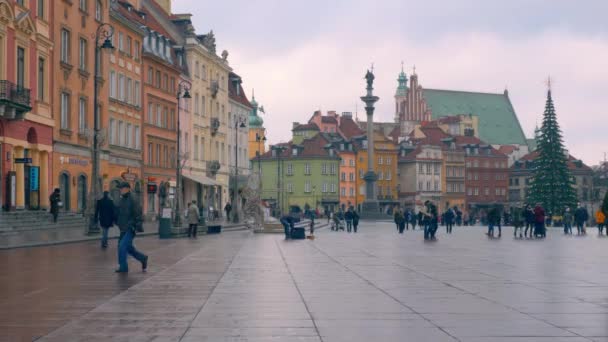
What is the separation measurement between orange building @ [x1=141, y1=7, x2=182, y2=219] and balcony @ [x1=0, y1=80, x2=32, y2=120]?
24901 mm

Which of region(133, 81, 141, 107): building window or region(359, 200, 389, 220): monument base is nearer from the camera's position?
region(133, 81, 141, 107): building window

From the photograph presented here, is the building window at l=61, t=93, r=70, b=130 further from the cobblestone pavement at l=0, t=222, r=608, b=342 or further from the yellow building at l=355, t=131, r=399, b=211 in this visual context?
the yellow building at l=355, t=131, r=399, b=211

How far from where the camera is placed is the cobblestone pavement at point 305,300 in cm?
973

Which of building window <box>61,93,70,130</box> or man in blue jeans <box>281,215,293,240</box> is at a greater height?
building window <box>61,93,70,130</box>

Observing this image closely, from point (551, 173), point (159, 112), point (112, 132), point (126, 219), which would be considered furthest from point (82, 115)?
point (551, 173)

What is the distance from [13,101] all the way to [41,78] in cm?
622

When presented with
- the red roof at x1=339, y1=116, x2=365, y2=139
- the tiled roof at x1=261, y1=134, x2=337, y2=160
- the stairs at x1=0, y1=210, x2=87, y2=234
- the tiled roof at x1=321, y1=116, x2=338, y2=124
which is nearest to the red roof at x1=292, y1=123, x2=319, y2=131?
the tiled roof at x1=321, y1=116, x2=338, y2=124

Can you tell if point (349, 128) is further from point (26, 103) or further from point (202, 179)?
point (26, 103)

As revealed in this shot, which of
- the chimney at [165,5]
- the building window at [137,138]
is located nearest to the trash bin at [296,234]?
the building window at [137,138]

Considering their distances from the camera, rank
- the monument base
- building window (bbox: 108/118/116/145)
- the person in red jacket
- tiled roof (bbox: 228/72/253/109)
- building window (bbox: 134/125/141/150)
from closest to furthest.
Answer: the person in red jacket, building window (bbox: 108/118/116/145), building window (bbox: 134/125/141/150), the monument base, tiled roof (bbox: 228/72/253/109)

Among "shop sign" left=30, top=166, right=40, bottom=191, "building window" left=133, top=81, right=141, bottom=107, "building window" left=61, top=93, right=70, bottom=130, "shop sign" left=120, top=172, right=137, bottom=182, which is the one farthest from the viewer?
"building window" left=133, top=81, right=141, bottom=107

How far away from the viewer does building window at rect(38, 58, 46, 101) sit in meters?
44.8

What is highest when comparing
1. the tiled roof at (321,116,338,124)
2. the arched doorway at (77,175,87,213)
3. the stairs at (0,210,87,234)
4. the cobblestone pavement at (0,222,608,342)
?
the tiled roof at (321,116,338,124)

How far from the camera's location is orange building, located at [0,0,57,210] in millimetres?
39625
